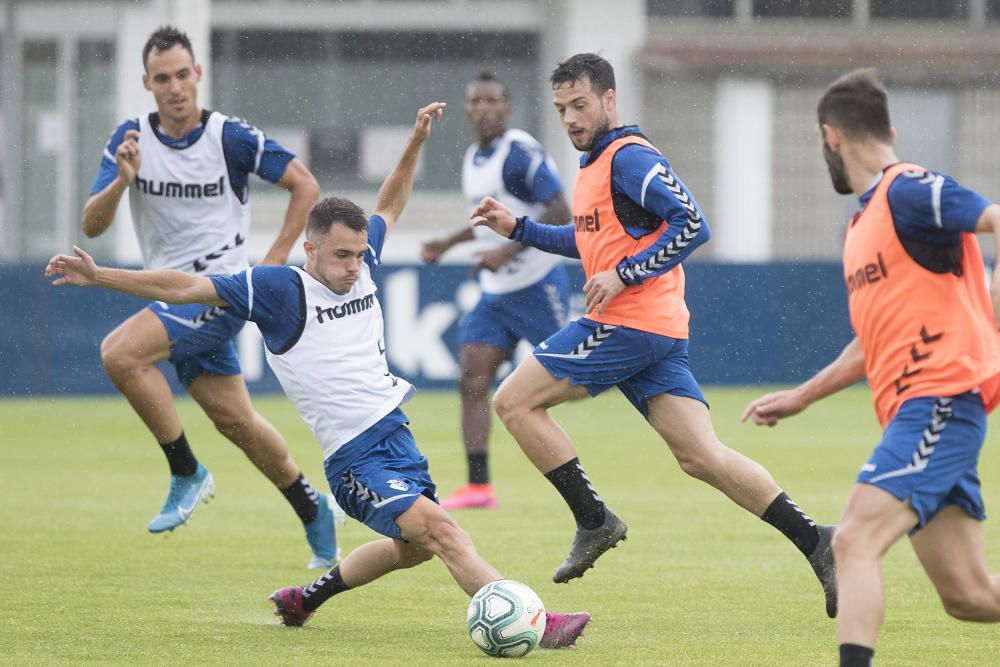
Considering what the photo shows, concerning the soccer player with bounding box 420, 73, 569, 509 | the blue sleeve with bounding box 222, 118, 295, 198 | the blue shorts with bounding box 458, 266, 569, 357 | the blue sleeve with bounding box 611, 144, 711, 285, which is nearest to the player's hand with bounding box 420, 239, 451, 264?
the soccer player with bounding box 420, 73, 569, 509

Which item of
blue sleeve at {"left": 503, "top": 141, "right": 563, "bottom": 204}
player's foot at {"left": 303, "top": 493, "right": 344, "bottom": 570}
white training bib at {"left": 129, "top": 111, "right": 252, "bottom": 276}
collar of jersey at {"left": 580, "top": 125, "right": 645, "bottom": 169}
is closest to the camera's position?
collar of jersey at {"left": 580, "top": 125, "right": 645, "bottom": 169}

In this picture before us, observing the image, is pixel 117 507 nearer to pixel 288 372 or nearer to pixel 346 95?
pixel 288 372

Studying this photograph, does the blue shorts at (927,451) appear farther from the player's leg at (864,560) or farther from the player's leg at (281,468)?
the player's leg at (281,468)

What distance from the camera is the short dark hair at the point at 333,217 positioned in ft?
20.4

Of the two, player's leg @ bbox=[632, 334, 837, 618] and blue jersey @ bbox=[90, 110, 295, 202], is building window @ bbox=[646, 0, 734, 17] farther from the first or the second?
player's leg @ bbox=[632, 334, 837, 618]

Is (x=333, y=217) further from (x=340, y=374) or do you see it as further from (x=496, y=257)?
(x=496, y=257)

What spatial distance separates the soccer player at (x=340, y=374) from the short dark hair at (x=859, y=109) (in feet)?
6.63

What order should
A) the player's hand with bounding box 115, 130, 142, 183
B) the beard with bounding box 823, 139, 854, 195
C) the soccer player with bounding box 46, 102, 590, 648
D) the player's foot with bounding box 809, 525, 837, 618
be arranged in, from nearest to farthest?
the beard with bounding box 823, 139, 854, 195, the soccer player with bounding box 46, 102, 590, 648, the player's foot with bounding box 809, 525, 837, 618, the player's hand with bounding box 115, 130, 142, 183

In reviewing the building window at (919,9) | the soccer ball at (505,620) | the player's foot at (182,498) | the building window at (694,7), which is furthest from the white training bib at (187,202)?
the building window at (919,9)

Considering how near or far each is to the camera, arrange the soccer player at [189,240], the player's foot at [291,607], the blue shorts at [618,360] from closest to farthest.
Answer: the player's foot at [291,607], the blue shorts at [618,360], the soccer player at [189,240]

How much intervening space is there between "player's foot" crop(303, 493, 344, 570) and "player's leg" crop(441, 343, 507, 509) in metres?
2.29

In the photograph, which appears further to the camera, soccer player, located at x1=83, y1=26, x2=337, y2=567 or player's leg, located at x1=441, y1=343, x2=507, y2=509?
player's leg, located at x1=441, y1=343, x2=507, y2=509

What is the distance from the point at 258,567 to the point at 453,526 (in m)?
2.28

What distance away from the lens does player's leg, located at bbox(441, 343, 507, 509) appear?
10.1m
